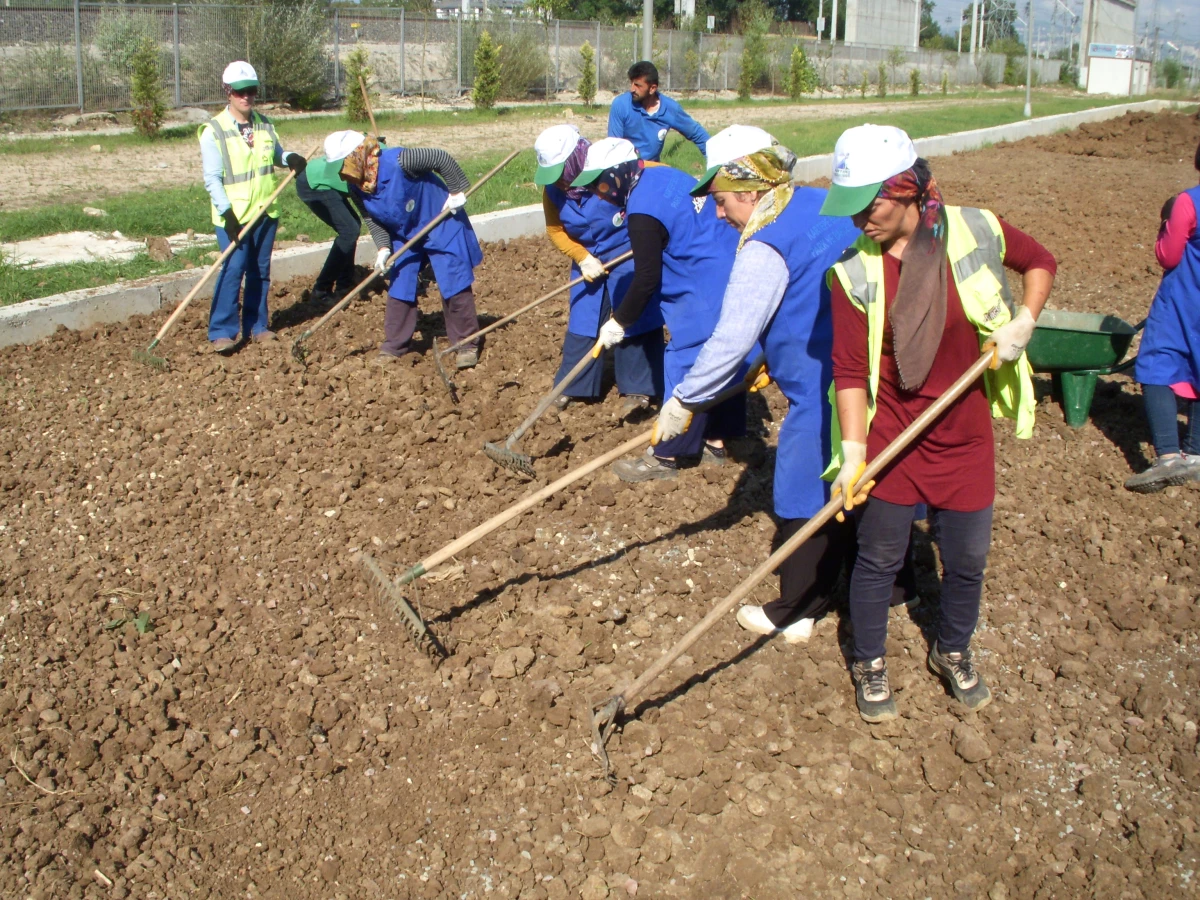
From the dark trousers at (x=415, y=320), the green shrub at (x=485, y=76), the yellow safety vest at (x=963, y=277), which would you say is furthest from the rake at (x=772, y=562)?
the green shrub at (x=485, y=76)

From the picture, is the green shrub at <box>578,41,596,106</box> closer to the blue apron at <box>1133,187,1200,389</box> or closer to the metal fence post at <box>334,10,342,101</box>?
the metal fence post at <box>334,10,342,101</box>

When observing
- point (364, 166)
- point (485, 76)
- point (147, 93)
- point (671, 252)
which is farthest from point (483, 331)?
point (485, 76)

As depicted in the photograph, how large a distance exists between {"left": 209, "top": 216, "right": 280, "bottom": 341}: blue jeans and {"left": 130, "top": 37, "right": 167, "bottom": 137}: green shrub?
935 centimetres

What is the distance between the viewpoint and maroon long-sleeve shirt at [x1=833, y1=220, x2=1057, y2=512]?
2.78m

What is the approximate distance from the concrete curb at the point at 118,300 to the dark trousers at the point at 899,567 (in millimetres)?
4800

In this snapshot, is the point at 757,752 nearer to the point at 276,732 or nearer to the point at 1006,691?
the point at 1006,691

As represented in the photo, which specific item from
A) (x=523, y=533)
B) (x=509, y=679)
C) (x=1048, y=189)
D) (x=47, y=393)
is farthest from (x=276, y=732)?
(x=1048, y=189)

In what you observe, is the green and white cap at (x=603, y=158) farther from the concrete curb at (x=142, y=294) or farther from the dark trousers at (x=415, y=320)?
the concrete curb at (x=142, y=294)

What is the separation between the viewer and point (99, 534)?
430 cm

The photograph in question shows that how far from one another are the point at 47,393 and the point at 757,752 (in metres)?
4.22

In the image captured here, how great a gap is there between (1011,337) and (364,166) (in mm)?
3932

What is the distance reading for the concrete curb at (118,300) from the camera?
6141 millimetres

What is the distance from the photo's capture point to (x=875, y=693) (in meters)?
3.23

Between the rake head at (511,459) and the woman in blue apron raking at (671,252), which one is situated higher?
the woman in blue apron raking at (671,252)
